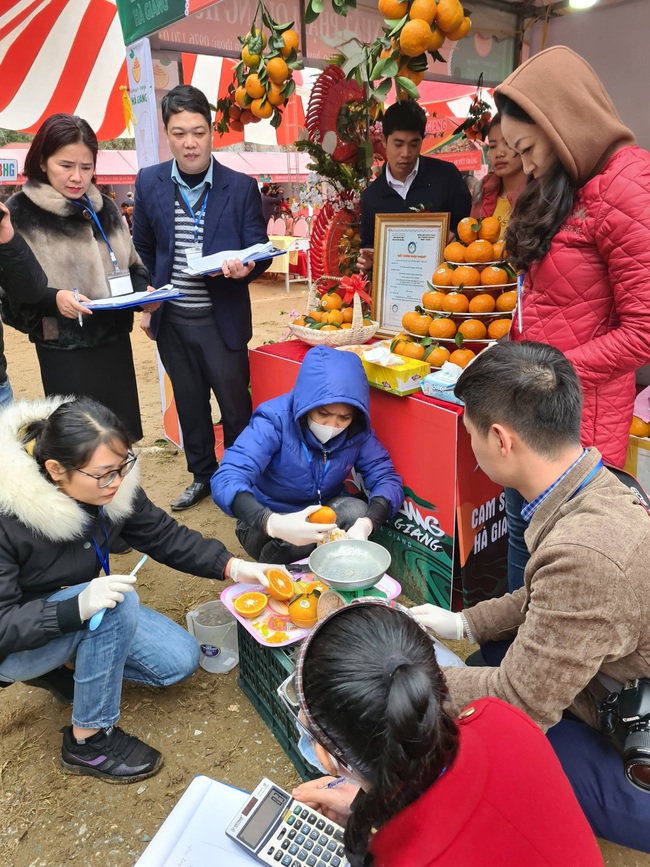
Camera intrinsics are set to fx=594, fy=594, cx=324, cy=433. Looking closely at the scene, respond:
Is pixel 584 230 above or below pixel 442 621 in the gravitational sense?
above

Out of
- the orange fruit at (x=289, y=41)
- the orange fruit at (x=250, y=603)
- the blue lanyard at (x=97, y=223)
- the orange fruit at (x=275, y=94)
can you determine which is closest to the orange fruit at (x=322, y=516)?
the orange fruit at (x=250, y=603)

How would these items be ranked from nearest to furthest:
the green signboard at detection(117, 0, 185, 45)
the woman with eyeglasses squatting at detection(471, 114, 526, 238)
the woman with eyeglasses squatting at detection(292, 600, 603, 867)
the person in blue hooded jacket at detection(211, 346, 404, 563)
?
the woman with eyeglasses squatting at detection(292, 600, 603, 867) → the person in blue hooded jacket at detection(211, 346, 404, 563) → the woman with eyeglasses squatting at detection(471, 114, 526, 238) → the green signboard at detection(117, 0, 185, 45)

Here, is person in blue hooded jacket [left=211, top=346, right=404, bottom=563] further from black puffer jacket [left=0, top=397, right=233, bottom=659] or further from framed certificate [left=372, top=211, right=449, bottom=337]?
framed certificate [left=372, top=211, right=449, bottom=337]

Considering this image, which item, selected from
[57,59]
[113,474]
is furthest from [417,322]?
[57,59]

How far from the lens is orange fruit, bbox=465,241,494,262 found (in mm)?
2639

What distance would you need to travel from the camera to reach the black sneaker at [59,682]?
2.18m

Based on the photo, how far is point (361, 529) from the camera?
2.49 metres

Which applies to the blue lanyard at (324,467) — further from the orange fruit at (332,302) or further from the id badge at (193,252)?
the id badge at (193,252)

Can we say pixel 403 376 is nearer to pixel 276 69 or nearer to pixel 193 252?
pixel 193 252

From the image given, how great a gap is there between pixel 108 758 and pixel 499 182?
3.20 meters

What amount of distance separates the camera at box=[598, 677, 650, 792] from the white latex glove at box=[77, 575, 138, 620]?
1371 mm

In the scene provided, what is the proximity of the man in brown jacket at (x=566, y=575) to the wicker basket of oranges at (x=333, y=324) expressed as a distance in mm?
1492

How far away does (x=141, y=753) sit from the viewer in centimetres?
206

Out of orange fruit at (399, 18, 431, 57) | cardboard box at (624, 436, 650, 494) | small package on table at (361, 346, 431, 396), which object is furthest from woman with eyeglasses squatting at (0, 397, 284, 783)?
orange fruit at (399, 18, 431, 57)
